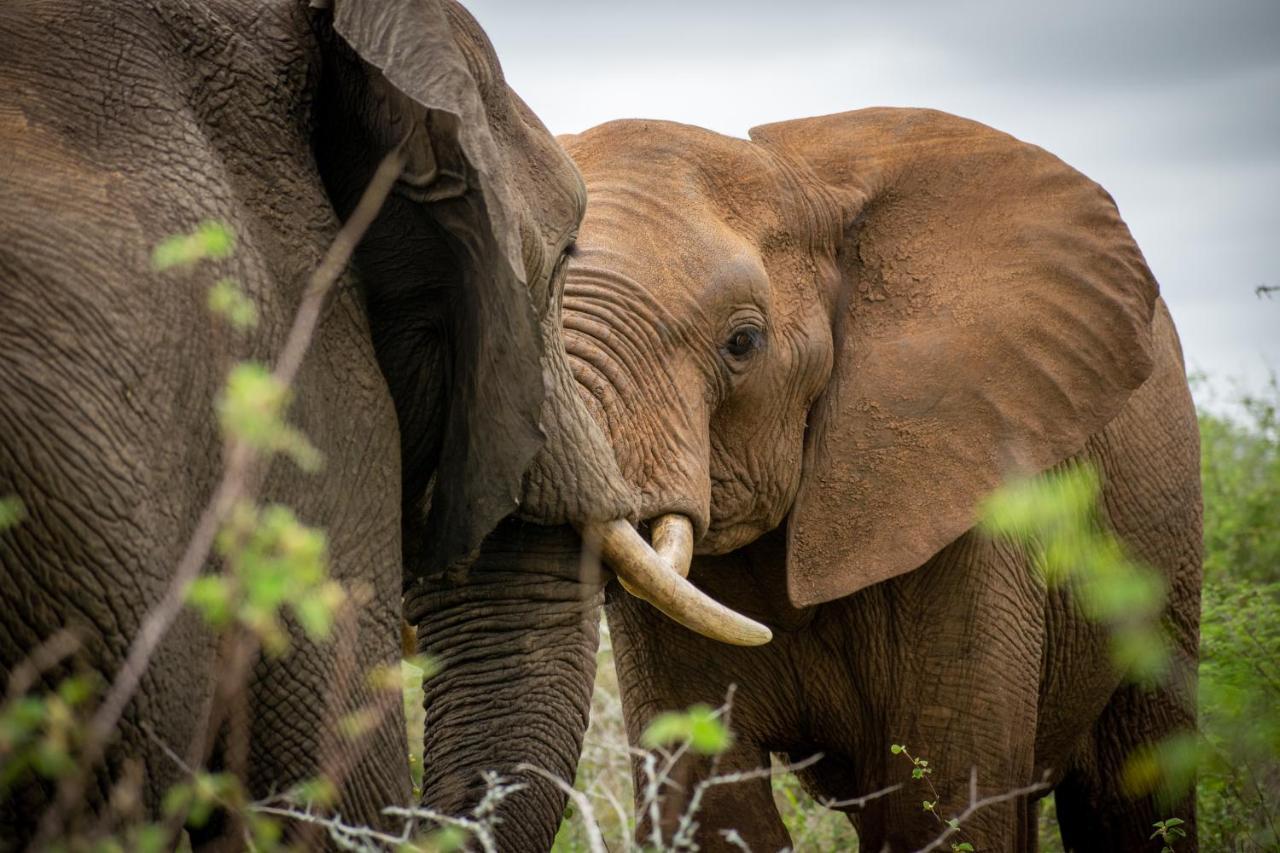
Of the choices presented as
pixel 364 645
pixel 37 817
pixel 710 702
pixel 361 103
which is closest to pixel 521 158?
pixel 361 103

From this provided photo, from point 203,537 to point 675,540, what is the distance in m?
1.71

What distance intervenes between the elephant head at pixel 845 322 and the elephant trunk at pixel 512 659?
65 centimetres

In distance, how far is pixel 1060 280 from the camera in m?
5.16

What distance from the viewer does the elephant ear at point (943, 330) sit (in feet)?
15.9

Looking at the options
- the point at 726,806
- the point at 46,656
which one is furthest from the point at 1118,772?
the point at 46,656

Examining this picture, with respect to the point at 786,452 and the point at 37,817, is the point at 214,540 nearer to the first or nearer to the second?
the point at 37,817

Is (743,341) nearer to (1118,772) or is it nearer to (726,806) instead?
(726,806)

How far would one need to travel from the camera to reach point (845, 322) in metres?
5.01

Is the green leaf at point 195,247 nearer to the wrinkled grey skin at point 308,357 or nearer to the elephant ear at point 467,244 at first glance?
the wrinkled grey skin at point 308,357

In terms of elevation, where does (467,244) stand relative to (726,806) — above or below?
above

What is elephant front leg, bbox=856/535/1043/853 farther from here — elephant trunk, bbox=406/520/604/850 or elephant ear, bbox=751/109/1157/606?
elephant trunk, bbox=406/520/604/850

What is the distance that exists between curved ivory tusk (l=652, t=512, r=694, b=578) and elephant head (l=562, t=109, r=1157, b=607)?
21 millimetres

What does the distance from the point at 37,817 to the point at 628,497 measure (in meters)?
1.41

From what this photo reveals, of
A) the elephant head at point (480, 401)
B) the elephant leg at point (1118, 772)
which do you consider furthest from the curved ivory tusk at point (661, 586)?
the elephant leg at point (1118, 772)
